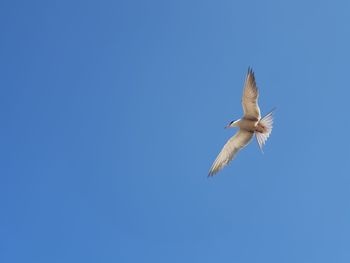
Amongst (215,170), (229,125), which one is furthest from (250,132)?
(215,170)

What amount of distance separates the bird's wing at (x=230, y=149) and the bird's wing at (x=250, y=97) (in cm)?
104

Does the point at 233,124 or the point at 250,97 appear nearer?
the point at 250,97

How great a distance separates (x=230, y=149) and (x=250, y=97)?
266 centimetres

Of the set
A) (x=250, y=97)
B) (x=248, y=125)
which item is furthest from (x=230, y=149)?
(x=250, y=97)

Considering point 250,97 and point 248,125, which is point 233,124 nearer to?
point 248,125

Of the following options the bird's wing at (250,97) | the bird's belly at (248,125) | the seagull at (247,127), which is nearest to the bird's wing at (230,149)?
the seagull at (247,127)

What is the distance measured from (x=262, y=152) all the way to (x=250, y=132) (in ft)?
4.90

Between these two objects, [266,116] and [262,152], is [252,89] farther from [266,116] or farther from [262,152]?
[262,152]

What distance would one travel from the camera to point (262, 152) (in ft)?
63.0

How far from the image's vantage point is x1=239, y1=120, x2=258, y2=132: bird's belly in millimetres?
20016

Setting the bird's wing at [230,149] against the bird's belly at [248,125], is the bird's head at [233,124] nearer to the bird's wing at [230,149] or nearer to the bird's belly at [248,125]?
the bird's belly at [248,125]

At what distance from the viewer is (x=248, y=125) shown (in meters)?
20.2

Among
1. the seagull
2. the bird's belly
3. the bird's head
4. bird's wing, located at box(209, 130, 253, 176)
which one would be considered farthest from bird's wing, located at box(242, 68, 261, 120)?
bird's wing, located at box(209, 130, 253, 176)

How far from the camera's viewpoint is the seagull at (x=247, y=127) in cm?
1947
